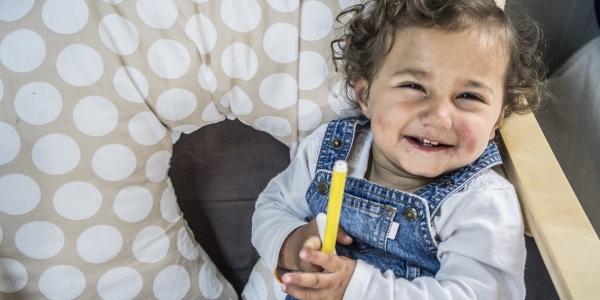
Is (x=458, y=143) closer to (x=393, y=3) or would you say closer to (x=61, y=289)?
(x=393, y=3)

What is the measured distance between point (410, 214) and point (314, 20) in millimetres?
277

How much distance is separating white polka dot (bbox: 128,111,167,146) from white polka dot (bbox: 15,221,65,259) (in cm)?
14

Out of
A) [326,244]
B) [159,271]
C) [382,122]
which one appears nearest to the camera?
[326,244]

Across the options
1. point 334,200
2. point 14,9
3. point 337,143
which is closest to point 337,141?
point 337,143

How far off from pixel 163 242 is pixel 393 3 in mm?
419

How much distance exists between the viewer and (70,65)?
0.73 metres

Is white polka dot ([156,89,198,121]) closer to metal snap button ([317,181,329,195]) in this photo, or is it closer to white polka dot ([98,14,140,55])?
white polka dot ([98,14,140,55])

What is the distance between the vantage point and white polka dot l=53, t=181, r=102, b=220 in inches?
28.8

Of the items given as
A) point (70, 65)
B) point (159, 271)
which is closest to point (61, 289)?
point (159, 271)

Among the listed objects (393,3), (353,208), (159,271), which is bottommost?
(159,271)

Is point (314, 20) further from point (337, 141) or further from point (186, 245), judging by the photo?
point (186, 245)

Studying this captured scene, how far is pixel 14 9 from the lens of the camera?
0.73m

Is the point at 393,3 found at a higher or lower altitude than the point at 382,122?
higher

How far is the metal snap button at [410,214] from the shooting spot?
27.3 inches
